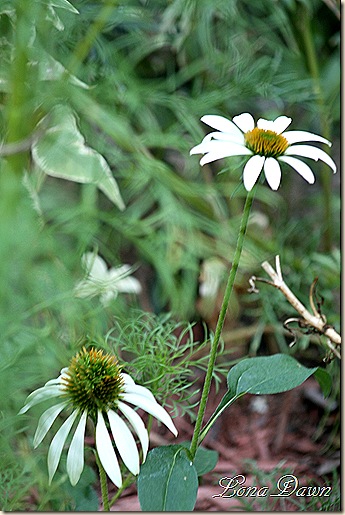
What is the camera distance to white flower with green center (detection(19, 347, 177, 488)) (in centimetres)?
35

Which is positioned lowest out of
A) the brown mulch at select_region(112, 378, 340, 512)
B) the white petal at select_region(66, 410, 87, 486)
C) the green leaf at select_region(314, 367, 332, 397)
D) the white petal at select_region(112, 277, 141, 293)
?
the brown mulch at select_region(112, 378, 340, 512)

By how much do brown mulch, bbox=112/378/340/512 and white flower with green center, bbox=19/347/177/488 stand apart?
98 millimetres

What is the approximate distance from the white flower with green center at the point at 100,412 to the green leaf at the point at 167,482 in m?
0.01

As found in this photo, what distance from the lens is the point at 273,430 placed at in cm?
62

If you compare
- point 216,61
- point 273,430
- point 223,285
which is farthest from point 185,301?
point 216,61

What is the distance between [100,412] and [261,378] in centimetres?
10

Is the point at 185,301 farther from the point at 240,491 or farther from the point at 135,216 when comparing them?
the point at 240,491

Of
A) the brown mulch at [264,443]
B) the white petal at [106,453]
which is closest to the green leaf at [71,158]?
the brown mulch at [264,443]

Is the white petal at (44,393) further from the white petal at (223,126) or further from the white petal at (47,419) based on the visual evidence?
the white petal at (223,126)

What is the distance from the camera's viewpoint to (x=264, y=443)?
0.61 meters

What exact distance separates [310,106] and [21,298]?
460mm

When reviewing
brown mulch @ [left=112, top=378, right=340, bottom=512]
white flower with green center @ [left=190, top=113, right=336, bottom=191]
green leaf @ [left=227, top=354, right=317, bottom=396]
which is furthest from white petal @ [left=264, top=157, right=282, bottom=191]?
brown mulch @ [left=112, top=378, right=340, bottom=512]

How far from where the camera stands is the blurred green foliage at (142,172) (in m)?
0.52

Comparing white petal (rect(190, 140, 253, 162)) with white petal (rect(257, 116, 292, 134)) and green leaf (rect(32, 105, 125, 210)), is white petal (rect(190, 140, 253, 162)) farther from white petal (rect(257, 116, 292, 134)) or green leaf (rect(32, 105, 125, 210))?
green leaf (rect(32, 105, 125, 210))
